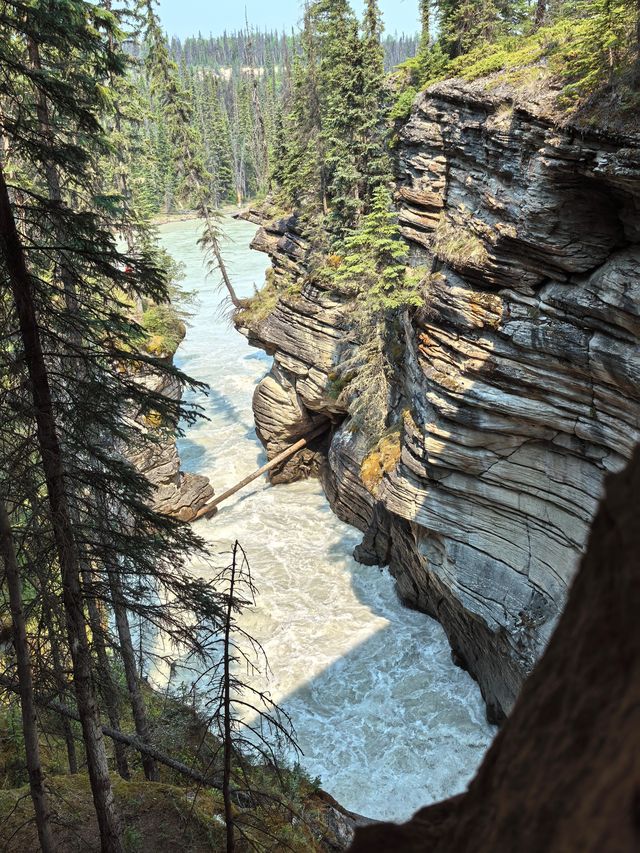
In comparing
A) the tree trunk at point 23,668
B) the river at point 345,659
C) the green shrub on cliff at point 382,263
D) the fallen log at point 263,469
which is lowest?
the river at point 345,659

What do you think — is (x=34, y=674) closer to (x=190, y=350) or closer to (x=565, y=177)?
Result: (x=565, y=177)

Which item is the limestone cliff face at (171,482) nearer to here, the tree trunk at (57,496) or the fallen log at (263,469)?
the fallen log at (263,469)

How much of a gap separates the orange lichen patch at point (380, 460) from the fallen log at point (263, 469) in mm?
7119

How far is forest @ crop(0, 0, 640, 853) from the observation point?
595cm

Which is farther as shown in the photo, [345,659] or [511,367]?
[345,659]

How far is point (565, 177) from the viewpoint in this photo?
31.9 feet

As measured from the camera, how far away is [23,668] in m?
5.70

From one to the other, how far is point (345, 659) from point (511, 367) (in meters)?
10.1

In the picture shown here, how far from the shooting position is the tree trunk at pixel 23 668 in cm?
546

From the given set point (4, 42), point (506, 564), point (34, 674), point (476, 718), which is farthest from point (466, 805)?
point (476, 718)

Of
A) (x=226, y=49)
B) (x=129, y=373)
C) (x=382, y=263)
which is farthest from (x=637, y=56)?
(x=226, y=49)

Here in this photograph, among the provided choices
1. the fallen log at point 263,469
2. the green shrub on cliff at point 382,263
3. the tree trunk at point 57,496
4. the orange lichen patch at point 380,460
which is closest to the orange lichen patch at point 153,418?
the tree trunk at point 57,496

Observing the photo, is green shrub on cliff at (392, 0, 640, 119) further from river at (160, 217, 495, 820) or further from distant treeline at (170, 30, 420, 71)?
distant treeline at (170, 30, 420, 71)

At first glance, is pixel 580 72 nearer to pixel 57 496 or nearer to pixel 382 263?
pixel 382 263
